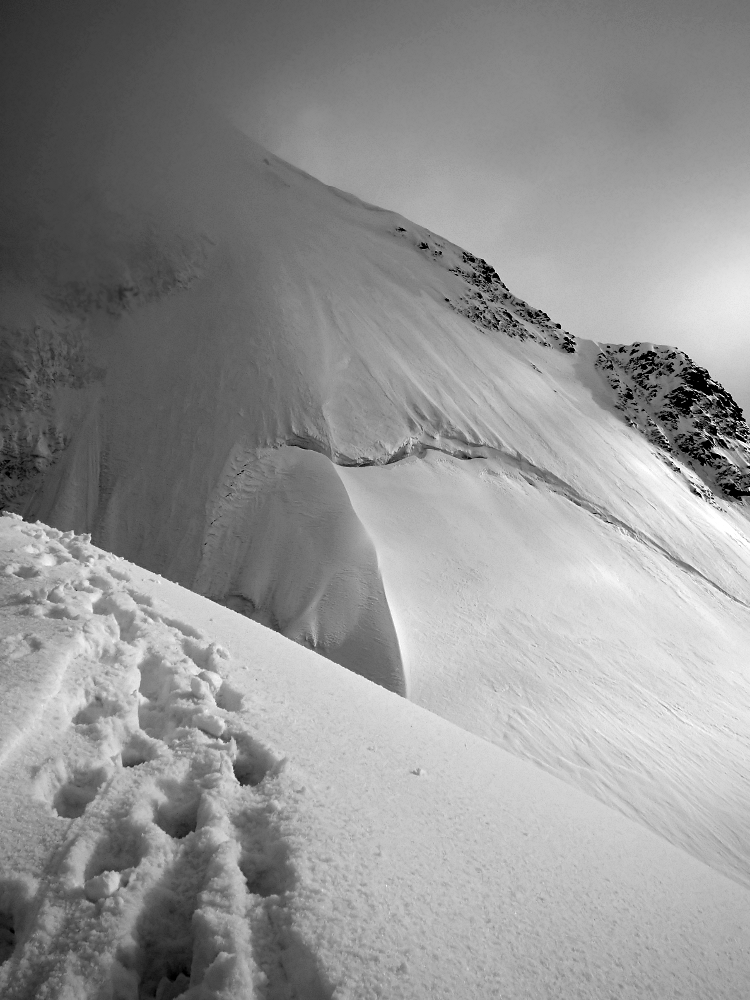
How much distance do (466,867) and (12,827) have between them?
67.8 inches

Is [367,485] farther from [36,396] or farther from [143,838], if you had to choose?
[36,396]

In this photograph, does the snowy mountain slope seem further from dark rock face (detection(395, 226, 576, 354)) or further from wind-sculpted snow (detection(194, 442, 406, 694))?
dark rock face (detection(395, 226, 576, 354))

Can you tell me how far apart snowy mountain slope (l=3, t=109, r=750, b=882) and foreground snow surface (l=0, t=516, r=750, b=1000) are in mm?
4851

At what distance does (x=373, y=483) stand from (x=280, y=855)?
441 inches

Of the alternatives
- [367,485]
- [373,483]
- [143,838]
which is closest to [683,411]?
[373,483]

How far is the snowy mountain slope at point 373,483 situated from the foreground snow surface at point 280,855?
15.9 ft

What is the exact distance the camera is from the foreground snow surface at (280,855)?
56.6 inches

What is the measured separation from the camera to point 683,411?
3822cm

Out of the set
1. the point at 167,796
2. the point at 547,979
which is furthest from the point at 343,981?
the point at 167,796

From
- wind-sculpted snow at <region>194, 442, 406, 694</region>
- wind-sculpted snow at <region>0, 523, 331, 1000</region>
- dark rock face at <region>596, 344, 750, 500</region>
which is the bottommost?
wind-sculpted snow at <region>194, 442, 406, 694</region>

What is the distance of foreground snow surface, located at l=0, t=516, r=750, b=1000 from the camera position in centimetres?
144

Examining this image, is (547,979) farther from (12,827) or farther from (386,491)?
(386,491)

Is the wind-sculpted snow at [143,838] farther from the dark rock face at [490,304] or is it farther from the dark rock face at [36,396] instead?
the dark rock face at [490,304]

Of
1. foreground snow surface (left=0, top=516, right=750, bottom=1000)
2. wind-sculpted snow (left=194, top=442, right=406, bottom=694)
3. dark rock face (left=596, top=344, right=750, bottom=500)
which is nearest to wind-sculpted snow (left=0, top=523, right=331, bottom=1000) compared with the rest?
foreground snow surface (left=0, top=516, right=750, bottom=1000)
